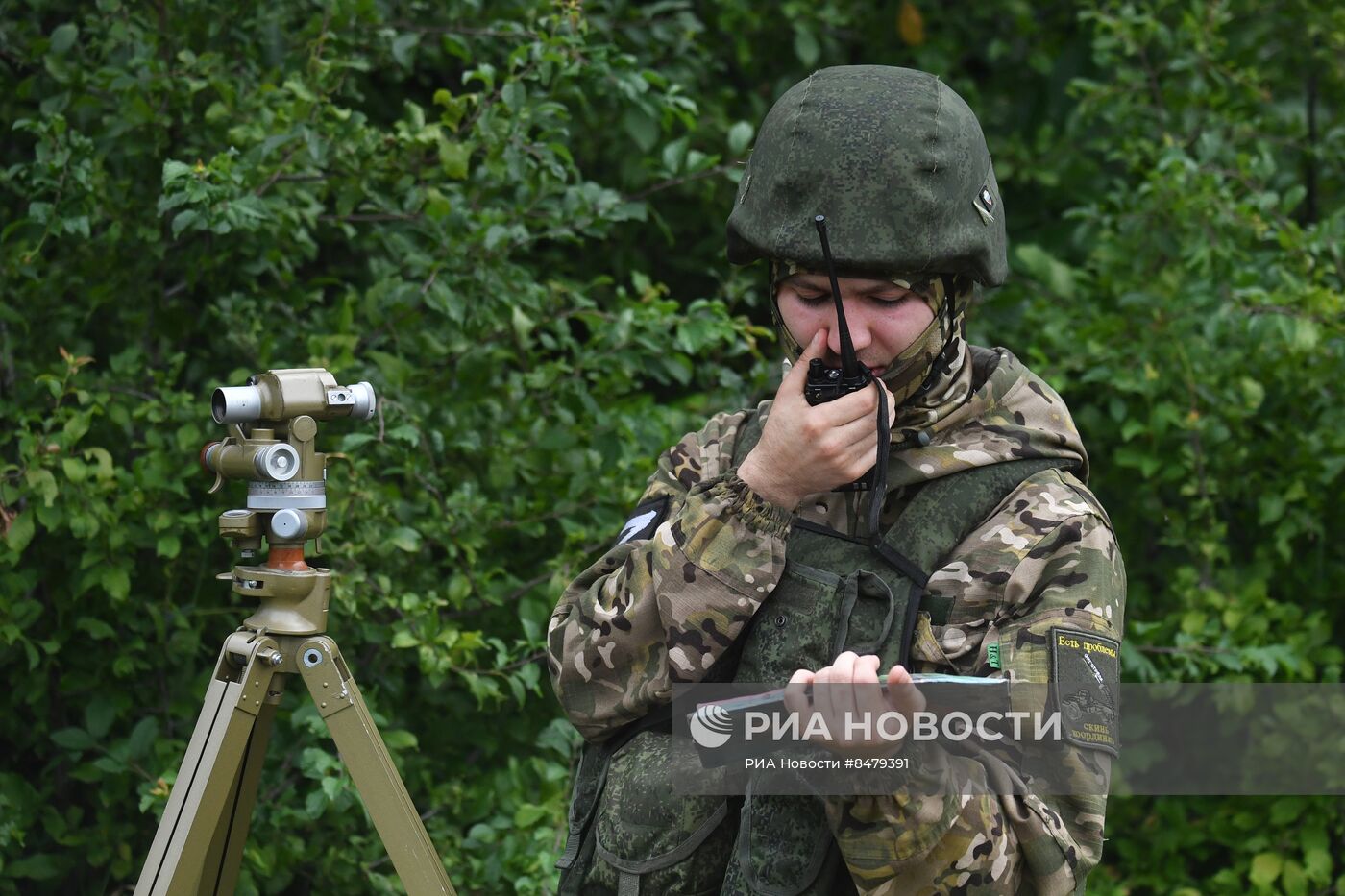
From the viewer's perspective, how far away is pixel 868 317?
2096 millimetres

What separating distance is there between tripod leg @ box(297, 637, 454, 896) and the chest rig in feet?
1.64

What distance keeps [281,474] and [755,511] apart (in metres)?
0.87

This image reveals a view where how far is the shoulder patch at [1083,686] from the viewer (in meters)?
1.91

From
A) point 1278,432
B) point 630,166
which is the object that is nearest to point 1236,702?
point 1278,432

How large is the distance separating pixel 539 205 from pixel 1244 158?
6.70 ft

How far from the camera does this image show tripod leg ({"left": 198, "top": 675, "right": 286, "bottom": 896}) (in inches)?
105

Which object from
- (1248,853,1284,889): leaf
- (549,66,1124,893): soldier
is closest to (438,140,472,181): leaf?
(549,66,1124,893): soldier

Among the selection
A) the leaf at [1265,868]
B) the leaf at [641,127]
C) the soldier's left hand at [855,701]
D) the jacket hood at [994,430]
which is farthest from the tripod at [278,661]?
the leaf at [1265,868]

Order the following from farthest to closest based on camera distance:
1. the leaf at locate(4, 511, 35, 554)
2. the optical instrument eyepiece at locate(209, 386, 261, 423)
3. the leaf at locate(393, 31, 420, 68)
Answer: the leaf at locate(393, 31, 420, 68) < the leaf at locate(4, 511, 35, 554) < the optical instrument eyepiece at locate(209, 386, 261, 423)

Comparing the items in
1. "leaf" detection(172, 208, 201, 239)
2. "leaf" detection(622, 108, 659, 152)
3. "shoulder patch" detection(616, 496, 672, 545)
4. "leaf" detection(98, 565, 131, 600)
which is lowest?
"leaf" detection(98, 565, 131, 600)

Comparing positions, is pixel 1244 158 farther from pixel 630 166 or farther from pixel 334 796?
pixel 334 796

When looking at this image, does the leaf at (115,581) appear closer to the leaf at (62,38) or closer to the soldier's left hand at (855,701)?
the leaf at (62,38)

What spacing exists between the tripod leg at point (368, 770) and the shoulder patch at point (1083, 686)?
3.75ft

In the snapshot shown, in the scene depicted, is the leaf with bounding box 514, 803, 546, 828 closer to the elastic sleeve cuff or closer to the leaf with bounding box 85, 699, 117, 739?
the leaf with bounding box 85, 699, 117, 739
